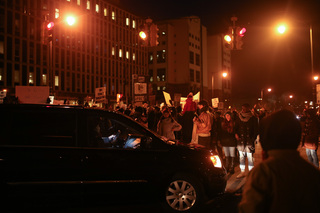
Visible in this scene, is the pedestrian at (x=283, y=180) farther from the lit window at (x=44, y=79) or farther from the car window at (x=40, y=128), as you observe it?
the lit window at (x=44, y=79)

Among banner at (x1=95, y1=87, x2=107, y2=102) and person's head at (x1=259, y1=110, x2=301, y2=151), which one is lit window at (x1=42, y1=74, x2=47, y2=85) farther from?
person's head at (x1=259, y1=110, x2=301, y2=151)

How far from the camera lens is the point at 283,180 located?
2072 millimetres

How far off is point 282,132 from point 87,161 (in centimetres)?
375

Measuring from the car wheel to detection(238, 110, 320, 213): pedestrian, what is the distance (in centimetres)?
362

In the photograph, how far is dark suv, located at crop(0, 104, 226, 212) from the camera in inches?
198

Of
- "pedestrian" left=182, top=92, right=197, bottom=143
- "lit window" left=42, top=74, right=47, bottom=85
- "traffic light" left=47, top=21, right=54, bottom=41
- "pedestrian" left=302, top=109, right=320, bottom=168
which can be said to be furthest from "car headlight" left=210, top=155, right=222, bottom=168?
"lit window" left=42, top=74, right=47, bottom=85

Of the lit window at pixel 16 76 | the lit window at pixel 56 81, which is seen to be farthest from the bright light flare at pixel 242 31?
the lit window at pixel 56 81

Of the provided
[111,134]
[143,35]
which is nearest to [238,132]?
[111,134]

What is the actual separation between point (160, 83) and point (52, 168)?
84331mm

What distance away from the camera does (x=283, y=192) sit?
206 centimetres

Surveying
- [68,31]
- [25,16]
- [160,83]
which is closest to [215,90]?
[160,83]

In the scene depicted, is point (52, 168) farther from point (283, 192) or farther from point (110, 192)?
point (283, 192)

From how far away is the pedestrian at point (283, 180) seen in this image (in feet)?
6.77

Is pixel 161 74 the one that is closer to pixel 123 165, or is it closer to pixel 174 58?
pixel 174 58
